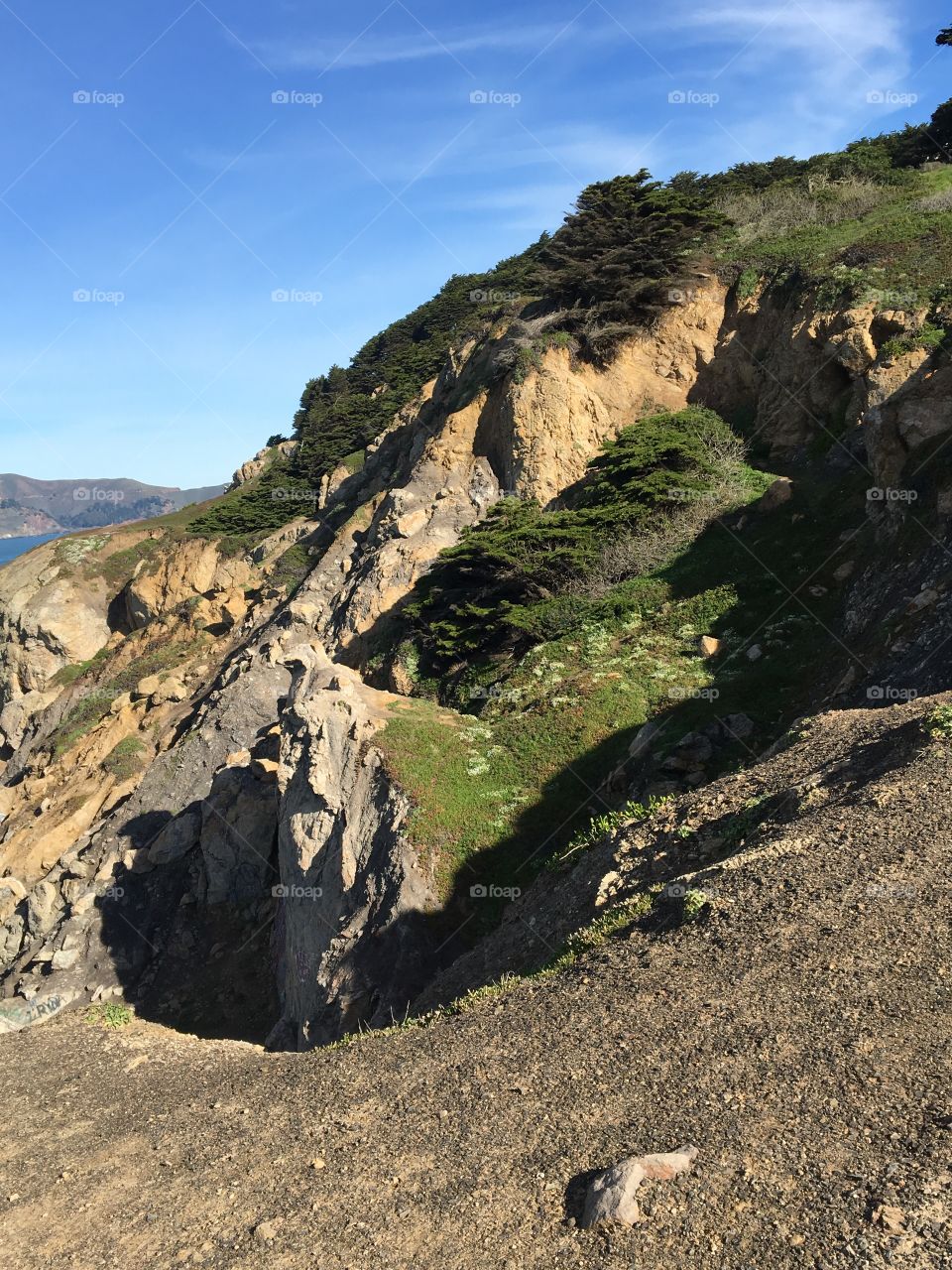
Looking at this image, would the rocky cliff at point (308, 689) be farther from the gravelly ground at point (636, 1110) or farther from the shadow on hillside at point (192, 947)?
the gravelly ground at point (636, 1110)

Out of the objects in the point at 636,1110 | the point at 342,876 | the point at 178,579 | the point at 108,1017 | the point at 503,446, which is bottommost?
A: the point at 108,1017

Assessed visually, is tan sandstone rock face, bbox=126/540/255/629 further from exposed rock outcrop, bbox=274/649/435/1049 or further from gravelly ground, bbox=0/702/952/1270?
gravelly ground, bbox=0/702/952/1270

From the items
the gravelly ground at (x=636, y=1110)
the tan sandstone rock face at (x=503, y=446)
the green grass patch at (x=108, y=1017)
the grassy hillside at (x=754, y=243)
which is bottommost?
the green grass patch at (x=108, y=1017)

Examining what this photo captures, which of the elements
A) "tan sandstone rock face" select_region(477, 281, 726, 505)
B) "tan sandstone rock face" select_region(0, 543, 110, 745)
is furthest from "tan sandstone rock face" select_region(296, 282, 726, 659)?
"tan sandstone rock face" select_region(0, 543, 110, 745)

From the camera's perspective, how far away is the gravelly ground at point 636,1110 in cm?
490

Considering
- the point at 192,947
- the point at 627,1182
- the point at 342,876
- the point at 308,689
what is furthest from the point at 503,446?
the point at 627,1182

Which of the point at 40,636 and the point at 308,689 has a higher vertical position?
the point at 40,636

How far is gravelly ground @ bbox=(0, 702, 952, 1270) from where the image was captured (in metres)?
4.90

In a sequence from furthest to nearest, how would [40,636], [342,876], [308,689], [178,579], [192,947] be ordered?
[40,636], [178,579], [192,947], [308,689], [342,876]

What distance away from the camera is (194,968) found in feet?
63.6

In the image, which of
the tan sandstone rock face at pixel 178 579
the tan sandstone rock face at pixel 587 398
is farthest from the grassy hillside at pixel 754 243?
the tan sandstone rock face at pixel 178 579

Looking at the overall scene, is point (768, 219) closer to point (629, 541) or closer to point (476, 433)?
point (476, 433)

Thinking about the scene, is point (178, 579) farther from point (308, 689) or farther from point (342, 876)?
point (342, 876)

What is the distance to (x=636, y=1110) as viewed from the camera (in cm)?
590
